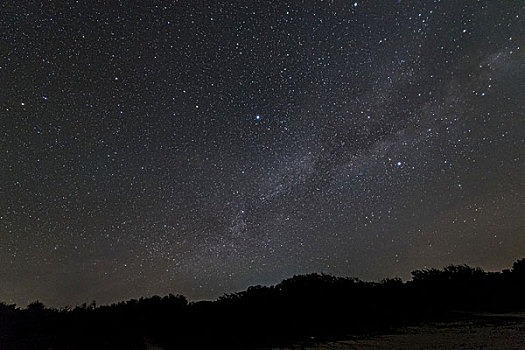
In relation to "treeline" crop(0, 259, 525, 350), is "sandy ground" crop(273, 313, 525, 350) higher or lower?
lower

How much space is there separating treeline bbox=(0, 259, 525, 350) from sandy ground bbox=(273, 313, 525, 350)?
7.34 feet

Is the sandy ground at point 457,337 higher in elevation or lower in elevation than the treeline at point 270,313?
lower

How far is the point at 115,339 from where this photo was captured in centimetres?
1831

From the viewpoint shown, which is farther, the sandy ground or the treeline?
the treeline

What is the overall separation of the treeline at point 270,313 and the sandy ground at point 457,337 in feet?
7.34

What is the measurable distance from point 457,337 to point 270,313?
10623 millimetres

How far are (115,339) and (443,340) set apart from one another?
14.6 meters

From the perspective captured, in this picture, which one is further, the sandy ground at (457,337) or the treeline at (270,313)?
the treeline at (270,313)

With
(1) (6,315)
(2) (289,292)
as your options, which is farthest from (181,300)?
(1) (6,315)

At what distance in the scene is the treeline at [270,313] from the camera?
720 inches

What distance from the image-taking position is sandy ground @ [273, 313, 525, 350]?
37.3 ft

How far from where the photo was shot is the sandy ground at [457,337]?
1136 cm

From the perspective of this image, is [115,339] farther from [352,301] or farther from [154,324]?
[352,301]

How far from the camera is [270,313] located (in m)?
21.2
